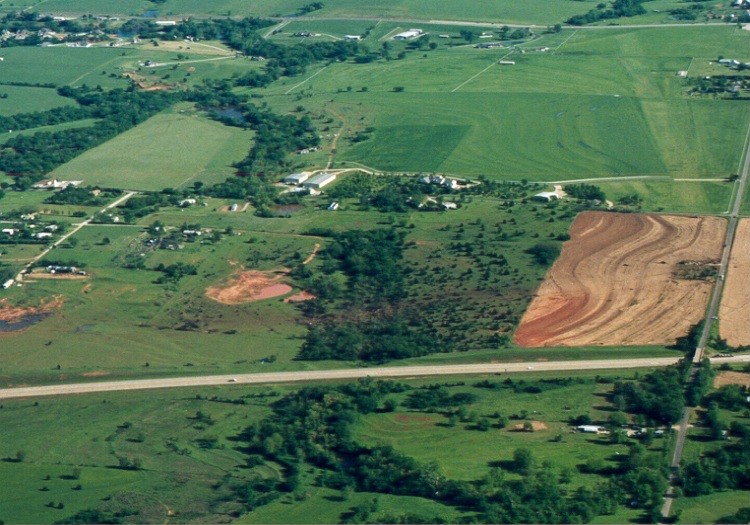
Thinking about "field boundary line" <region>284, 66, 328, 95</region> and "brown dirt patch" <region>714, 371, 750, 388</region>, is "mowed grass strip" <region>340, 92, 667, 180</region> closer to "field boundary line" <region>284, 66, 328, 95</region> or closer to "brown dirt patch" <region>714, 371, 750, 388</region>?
"field boundary line" <region>284, 66, 328, 95</region>

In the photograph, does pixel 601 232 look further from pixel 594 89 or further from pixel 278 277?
pixel 594 89

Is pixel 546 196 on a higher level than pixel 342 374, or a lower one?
higher

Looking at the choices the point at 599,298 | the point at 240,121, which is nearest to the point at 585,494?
the point at 599,298

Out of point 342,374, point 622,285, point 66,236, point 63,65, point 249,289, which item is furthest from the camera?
point 63,65

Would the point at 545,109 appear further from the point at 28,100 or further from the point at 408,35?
the point at 28,100

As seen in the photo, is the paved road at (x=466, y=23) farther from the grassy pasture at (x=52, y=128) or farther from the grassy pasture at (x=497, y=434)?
the grassy pasture at (x=497, y=434)

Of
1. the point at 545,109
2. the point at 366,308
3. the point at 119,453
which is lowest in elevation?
the point at 119,453

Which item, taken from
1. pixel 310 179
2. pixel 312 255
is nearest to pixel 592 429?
pixel 312 255
